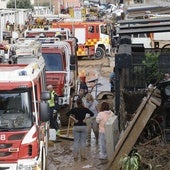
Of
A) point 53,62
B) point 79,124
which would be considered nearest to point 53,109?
point 79,124

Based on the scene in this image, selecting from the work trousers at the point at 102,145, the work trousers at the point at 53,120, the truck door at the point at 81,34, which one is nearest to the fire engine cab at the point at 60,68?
the work trousers at the point at 53,120

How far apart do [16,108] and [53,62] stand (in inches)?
340

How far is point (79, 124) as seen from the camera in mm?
13320

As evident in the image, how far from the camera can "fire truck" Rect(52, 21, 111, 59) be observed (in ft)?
117

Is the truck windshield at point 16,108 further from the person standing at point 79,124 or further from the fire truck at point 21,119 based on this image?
the person standing at point 79,124

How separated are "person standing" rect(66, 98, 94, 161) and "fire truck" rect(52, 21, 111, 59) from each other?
2165 cm

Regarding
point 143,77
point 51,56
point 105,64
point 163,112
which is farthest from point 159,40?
point 163,112

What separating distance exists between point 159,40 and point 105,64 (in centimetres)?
370

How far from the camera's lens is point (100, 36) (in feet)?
121

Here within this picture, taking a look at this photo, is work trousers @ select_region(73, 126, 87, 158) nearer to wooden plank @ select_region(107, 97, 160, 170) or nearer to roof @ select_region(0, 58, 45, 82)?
wooden plank @ select_region(107, 97, 160, 170)

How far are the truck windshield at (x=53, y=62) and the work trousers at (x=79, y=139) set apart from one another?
216 inches

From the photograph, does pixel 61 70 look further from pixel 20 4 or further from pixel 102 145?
pixel 20 4

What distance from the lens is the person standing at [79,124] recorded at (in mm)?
13250

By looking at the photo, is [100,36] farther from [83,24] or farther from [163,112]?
[163,112]
